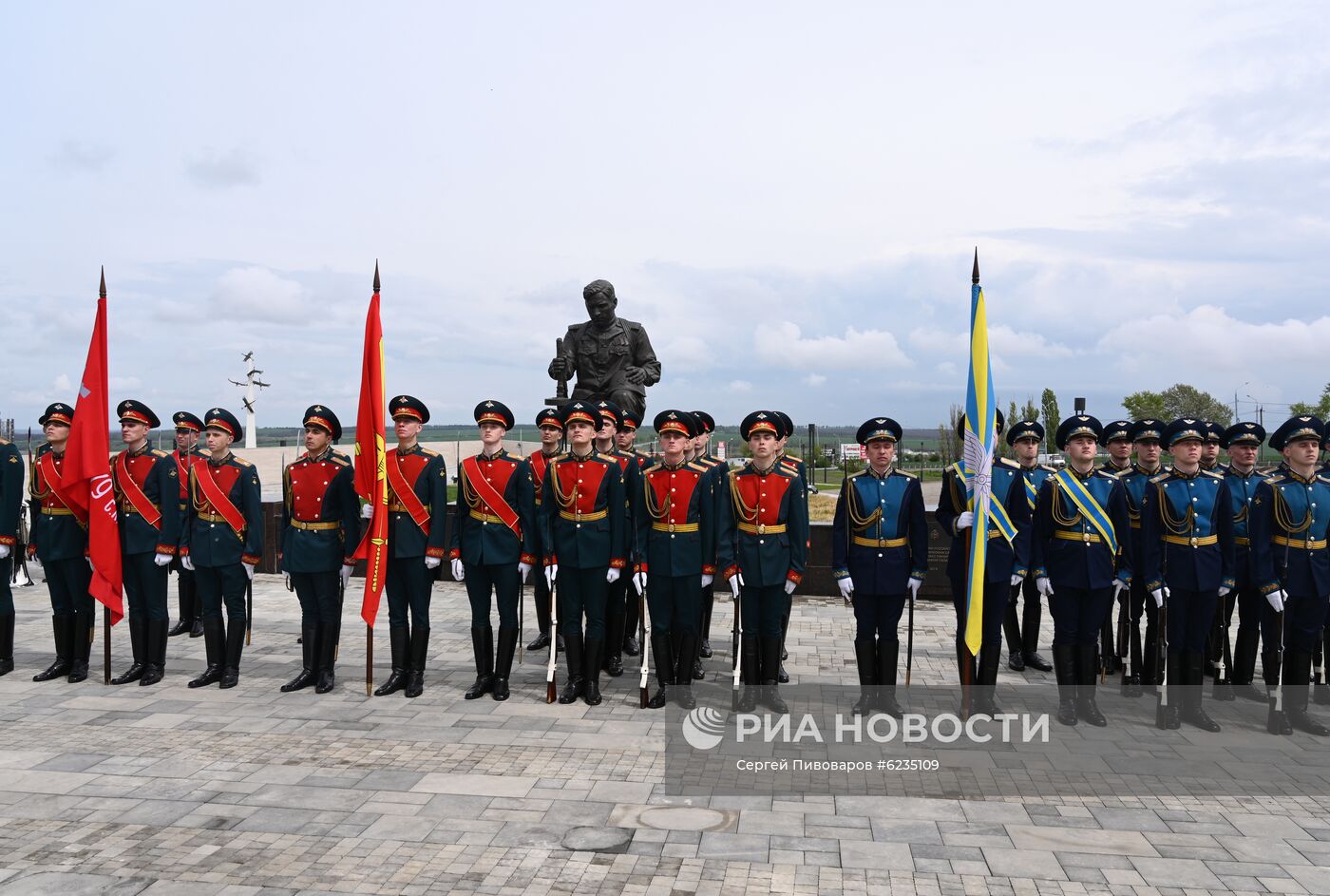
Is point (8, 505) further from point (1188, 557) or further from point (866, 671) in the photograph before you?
point (1188, 557)

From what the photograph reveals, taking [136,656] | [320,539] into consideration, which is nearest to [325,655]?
[320,539]

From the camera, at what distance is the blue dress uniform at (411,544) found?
7.69m

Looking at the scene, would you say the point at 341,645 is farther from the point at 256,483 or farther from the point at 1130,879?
the point at 1130,879

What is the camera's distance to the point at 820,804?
5258 mm

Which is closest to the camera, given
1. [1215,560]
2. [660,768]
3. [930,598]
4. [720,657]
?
[660,768]

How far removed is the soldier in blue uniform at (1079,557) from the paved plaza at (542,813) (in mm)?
441

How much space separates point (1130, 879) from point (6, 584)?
853cm

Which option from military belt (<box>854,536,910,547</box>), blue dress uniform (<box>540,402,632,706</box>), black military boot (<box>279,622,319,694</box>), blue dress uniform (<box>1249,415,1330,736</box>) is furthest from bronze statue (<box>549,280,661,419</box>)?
blue dress uniform (<box>1249,415,1330,736</box>)

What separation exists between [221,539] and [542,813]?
4153 mm

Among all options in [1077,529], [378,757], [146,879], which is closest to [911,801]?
[1077,529]

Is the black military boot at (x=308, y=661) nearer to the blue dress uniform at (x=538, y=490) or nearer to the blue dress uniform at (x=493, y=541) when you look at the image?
the blue dress uniform at (x=493, y=541)

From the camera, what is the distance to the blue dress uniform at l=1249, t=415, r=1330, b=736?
22.5 feet

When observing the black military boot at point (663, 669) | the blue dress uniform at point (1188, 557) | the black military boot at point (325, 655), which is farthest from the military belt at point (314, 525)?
the blue dress uniform at point (1188, 557)

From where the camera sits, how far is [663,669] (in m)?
7.49
